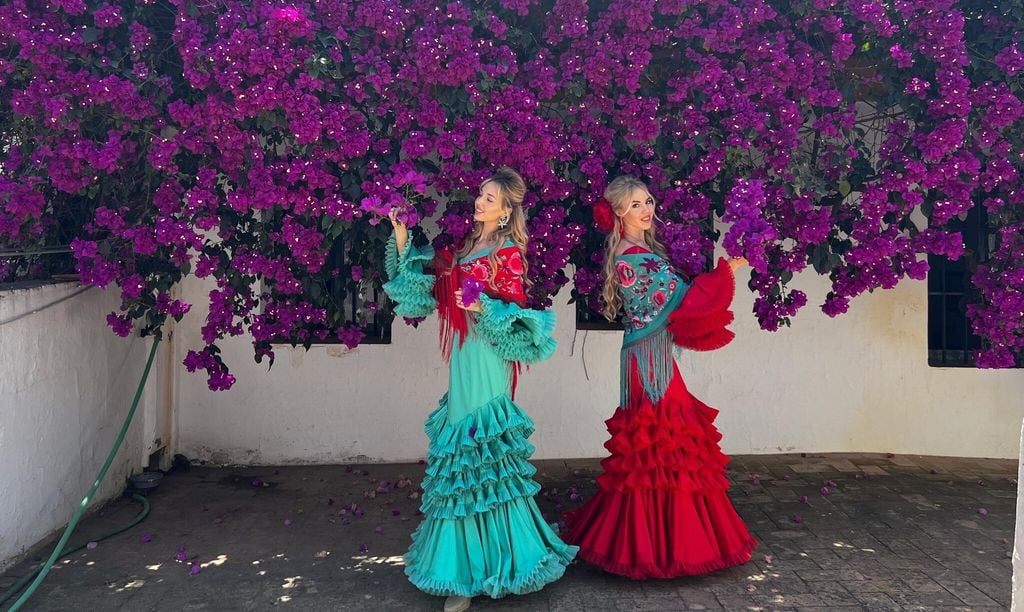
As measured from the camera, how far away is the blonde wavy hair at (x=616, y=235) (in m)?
3.93

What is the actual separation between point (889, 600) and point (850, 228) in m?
1.90

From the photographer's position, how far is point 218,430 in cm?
584

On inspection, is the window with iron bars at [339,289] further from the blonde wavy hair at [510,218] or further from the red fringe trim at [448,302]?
the blonde wavy hair at [510,218]

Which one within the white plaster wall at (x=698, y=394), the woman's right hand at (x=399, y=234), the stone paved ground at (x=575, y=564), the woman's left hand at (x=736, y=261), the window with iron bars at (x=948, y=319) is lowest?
the stone paved ground at (x=575, y=564)

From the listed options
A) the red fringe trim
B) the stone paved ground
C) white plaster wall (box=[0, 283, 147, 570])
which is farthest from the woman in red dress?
white plaster wall (box=[0, 283, 147, 570])

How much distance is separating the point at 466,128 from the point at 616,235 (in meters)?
0.92

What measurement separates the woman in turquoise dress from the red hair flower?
1.56ft

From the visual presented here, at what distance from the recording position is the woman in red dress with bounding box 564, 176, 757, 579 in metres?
3.82

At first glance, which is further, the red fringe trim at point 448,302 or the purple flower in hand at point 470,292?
the red fringe trim at point 448,302

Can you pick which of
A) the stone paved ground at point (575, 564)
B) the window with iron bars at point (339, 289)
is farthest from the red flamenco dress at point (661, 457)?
the window with iron bars at point (339, 289)

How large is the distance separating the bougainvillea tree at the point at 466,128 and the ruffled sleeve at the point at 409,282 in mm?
193

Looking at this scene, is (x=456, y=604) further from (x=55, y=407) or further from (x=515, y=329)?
(x=55, y=407)

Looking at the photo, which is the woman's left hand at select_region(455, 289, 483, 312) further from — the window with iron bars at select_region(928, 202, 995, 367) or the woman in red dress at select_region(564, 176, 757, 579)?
the window with iron bars at select_region(928, 202, 995, 367)

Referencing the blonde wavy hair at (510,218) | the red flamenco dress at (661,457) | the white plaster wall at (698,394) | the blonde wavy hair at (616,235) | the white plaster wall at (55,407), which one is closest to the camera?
the blonde wavy hair at (510,218)
